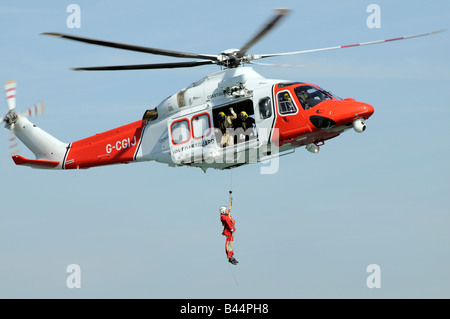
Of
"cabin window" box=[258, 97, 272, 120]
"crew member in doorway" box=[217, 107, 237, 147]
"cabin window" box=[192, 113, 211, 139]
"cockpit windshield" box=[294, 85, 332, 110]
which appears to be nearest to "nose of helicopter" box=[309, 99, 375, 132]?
"cockpit windshield" box=[294, 85, 332, 110]

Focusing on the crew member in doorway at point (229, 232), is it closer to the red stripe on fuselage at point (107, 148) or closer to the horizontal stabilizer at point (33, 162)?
the red stripe on fuselage at point (107, 148)

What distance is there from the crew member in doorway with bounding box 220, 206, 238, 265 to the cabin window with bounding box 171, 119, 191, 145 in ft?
8.32

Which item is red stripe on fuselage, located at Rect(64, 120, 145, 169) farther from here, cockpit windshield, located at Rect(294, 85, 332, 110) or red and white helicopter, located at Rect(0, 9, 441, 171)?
cockpit windshield, located at Rect(294, 85, 332, 110)

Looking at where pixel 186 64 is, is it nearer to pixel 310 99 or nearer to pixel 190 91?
pixel 190 91

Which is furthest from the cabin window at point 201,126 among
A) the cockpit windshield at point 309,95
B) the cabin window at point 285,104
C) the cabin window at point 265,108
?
the cockpit windshield at point 309,95

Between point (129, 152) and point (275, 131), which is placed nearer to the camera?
point (275, 131)

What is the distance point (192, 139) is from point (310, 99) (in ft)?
12.8

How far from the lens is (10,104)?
1080 inches

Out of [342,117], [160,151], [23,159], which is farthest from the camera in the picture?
[23,159]

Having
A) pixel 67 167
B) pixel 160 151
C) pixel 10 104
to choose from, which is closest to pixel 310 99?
pixel 160 151

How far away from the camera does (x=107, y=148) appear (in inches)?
1012

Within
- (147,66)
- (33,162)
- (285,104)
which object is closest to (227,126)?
(285,104)

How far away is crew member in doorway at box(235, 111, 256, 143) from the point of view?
2241cm

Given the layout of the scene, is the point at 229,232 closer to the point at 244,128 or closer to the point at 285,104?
the point at 244,128
